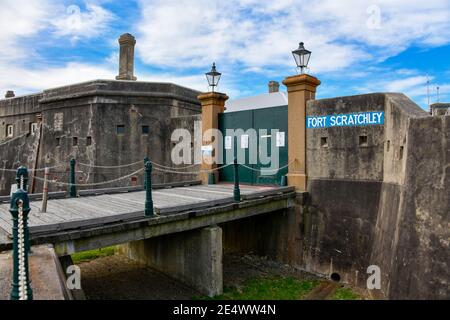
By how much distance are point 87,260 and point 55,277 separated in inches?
255

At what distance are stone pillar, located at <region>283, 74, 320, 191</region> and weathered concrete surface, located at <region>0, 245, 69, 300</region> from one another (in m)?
7.02

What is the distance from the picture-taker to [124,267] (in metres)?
9.32

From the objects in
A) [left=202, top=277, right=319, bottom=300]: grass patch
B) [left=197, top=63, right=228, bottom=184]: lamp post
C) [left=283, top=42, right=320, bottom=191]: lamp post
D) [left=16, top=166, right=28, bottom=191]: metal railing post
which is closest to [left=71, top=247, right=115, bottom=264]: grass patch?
[left=197, top=63, right=228, bottom=184]: lamp post

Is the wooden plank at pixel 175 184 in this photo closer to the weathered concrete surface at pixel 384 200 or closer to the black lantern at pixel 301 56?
the weathered concrete surface at pixel 384 200

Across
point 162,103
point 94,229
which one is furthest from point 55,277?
point 162,103

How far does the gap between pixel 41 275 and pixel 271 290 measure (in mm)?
5388

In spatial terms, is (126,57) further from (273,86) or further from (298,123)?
(298,123)

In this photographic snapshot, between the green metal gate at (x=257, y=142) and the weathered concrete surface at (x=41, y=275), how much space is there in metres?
7.41

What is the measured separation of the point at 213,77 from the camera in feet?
39.3

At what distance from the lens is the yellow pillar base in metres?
9.93

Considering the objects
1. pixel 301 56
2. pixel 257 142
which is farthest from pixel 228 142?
pixel 301 56

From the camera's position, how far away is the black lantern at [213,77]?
11844 mm

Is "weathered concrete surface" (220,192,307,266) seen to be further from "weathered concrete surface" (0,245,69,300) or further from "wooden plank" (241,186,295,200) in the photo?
"weathered concrete surface" (0,245,69,300)

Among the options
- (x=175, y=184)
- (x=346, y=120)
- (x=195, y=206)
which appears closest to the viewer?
(x=195, y=206)
